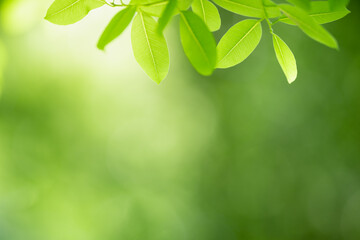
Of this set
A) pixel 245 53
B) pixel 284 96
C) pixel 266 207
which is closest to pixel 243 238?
pixel 266 207

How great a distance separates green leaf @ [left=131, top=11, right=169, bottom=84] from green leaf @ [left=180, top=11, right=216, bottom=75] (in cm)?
6

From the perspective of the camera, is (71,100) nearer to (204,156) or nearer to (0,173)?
(0,173)

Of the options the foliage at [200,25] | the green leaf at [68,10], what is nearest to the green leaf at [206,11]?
the foliage at [200,25]

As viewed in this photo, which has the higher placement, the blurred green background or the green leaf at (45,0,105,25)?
the blurred green background

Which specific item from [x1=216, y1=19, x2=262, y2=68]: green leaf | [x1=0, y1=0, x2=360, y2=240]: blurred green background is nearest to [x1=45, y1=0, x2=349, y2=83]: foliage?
[x1=216, y1=19, x2=262, y2=68]: green leaf

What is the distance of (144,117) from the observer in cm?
490

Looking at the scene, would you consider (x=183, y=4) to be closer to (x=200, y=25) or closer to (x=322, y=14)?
(x=200, y=25)

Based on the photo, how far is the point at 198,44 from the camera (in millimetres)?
329

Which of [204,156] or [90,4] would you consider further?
[204,156]

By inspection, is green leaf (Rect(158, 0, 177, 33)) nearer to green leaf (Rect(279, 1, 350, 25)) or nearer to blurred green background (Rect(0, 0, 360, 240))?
green leaf (Rect(279, 1, 350, 25))

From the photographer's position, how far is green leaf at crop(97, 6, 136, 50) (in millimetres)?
340

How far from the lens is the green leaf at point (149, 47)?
1.31 ft

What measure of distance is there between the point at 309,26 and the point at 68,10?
25cm

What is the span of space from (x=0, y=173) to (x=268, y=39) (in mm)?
3826
